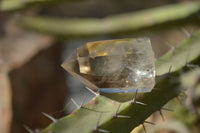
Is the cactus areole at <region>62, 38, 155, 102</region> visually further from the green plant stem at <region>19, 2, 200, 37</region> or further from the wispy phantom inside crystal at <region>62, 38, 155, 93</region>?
the green plant stem at <region>19, 2, 200, 37</region>

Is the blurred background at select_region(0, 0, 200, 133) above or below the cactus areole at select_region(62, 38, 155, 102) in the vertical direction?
below

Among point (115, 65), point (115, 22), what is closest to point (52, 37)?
point (115, 22)

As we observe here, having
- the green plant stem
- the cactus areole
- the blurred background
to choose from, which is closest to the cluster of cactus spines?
the cactus areole

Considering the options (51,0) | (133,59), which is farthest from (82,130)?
(51,0)

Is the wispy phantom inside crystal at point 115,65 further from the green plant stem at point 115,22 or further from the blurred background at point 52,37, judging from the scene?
the green plant stem at point 115,22

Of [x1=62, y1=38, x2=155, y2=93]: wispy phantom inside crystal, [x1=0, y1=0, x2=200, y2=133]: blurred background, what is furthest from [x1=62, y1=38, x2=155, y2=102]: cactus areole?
[x1=0, y1=0, x2=200, y2=133]: blurred background

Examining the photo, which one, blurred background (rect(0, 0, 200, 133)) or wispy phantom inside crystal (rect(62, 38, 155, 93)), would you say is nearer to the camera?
wispy phantom inside crystal (rect(62, 38, 155, 93))

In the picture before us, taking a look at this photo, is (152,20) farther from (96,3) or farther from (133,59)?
(96,3)

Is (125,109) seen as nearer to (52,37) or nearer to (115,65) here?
(115,65)
